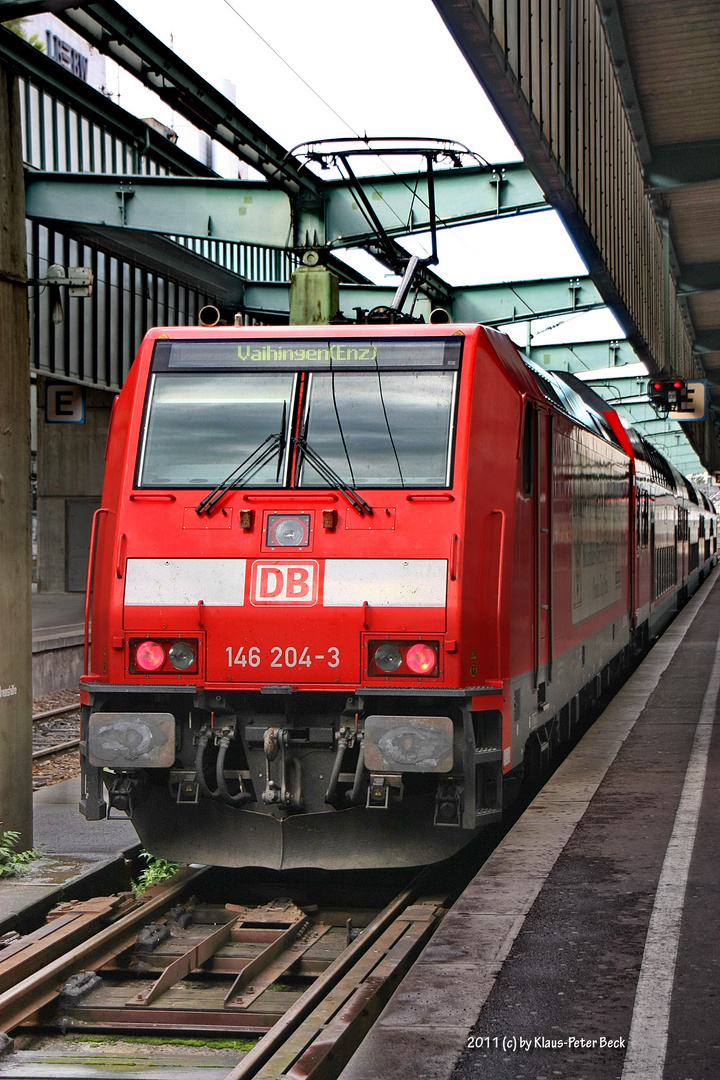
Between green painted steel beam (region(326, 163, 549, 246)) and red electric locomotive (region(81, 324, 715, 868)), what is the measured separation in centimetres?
1015

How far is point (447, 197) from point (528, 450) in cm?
1073

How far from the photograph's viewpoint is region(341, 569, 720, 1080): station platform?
4258 millimetres

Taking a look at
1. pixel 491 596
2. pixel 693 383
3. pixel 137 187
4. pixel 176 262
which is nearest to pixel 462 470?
pixel 491 596

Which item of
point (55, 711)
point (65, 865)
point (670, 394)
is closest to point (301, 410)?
point (65, 865)

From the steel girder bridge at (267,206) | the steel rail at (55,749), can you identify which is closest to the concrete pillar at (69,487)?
the steel girder bridge at (267,206)

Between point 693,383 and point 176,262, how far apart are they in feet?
36.5

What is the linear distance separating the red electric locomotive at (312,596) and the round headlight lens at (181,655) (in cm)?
1

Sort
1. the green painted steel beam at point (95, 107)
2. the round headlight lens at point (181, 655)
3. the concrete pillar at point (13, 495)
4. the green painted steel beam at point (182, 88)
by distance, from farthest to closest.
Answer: the green painted steel beam at point (95, 107) → the green painted steel beam at point (182, 88) → the concrete pillar at point (13, 495) → the round headlight lens at point (181, 655)

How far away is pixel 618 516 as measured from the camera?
14.4m

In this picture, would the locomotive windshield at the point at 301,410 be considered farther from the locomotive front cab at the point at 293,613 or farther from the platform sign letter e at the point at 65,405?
the platform sign letter e at the point at 65,405

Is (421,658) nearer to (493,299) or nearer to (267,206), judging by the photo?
(267,206)

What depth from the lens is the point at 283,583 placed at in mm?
6941

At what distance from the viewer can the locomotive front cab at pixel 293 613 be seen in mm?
6742

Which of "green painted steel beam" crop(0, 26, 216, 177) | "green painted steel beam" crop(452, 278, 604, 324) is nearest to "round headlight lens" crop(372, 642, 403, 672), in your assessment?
"green painted steel beam" crop(0, 26, 216, 177)
